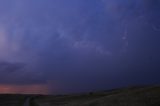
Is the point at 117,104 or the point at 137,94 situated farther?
the point at 137,94

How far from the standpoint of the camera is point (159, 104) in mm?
38906

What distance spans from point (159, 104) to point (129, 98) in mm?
8693

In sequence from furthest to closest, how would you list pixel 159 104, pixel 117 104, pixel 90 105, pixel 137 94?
1. pixel 90 105
2. pixel 137 94
3. pixel 117 104
4. pixel 159 104

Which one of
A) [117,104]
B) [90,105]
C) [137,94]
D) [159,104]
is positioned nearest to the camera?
[159,104]

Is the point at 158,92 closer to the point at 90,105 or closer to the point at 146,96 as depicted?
the point at 146,96

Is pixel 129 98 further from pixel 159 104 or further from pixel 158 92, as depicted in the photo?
pixel 159 104

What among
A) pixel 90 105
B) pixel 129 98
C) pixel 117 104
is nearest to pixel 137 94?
pixel 129 98

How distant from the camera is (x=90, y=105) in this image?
53500 millimetres

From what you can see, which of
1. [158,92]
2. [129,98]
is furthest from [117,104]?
[158,92]

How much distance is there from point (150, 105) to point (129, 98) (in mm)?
8110

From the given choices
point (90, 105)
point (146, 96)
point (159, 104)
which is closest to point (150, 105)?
point (159, 104)

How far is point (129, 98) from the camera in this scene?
4728 centimetres

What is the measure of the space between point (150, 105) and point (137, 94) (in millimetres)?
9501

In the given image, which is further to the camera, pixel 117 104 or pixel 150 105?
pixel 117 104
